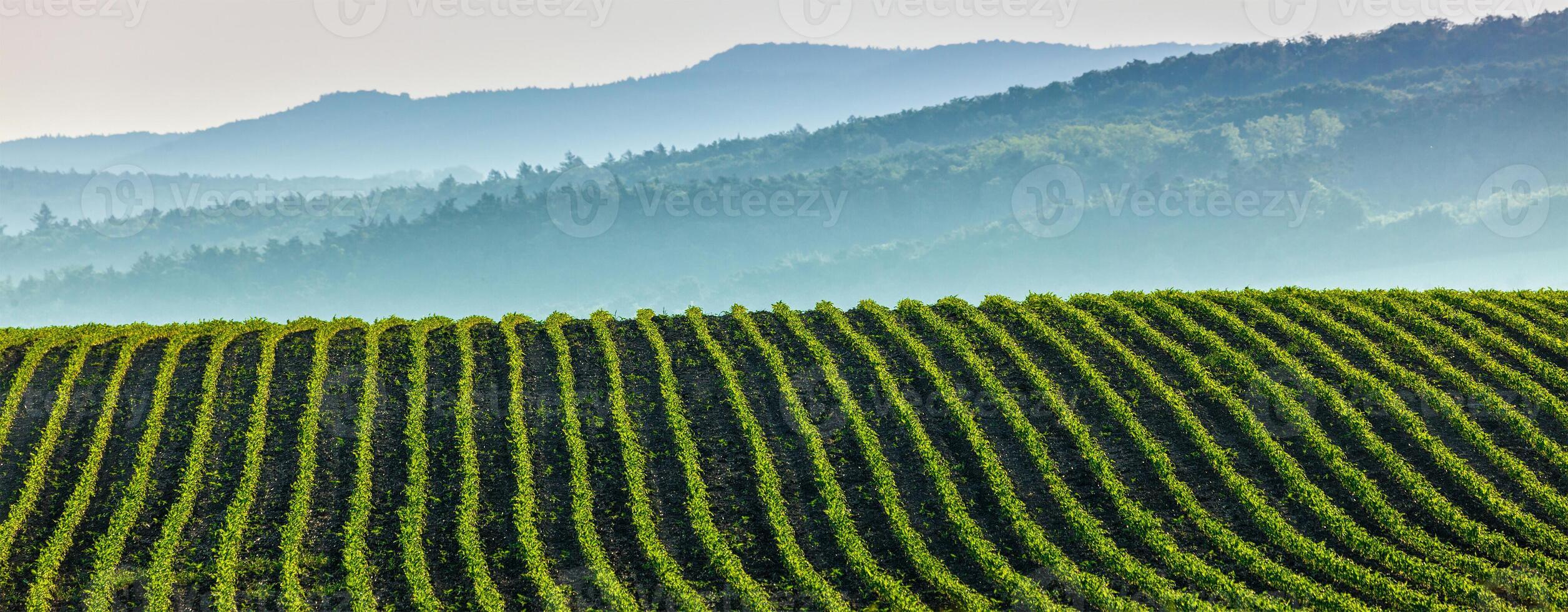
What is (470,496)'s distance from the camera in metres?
16.3

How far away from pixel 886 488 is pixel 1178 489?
13.8 ft

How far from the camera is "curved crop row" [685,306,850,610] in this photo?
46.8 ft

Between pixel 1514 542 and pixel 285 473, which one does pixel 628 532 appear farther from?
pixel 1514 542

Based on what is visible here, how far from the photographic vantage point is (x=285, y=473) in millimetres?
17047

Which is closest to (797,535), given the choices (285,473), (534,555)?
(534,555)

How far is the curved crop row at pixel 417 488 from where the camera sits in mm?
14366

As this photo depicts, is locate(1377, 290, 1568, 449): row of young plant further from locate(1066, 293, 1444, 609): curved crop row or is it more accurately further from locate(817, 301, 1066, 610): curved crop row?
locate(817, 301, 1066, 610): curved crop row

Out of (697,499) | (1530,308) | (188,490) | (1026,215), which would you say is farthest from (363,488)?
(1026,215)

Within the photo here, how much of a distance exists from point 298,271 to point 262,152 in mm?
99191

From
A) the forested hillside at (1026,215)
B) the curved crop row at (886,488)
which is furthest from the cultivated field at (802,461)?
the forested hillside at (1026,215)

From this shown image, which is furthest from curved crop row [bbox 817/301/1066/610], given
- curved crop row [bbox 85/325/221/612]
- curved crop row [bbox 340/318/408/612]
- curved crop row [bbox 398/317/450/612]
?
curved crop row [bbox 85/325/221/612]

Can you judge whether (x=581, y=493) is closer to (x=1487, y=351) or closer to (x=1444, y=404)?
(x=1444, y=404)

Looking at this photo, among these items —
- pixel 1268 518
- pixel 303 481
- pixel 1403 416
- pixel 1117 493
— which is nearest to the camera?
pixel 1268 518

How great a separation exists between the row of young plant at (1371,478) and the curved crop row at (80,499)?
17.7 m
